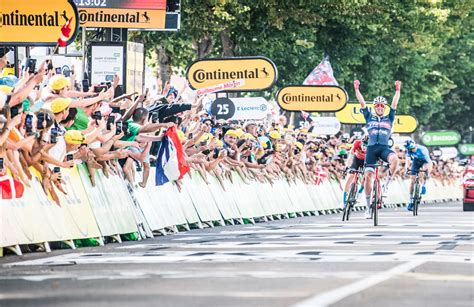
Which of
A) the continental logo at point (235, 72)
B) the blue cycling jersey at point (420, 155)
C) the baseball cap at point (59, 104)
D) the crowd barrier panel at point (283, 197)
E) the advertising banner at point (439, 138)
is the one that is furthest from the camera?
the advertising banner at point (439, 138)

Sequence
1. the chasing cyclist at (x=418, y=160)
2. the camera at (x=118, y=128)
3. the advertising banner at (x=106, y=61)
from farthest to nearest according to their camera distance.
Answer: the chasing cyclist at (x=418, y=160) < the advertising banner at (x=106, y=61) < the camera at (x=118, y=128)

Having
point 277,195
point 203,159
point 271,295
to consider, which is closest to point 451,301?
point 271,295

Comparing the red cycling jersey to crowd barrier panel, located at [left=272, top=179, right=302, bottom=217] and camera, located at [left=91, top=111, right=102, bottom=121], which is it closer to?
crowd barrier panel, located at [left=272, top=179, right=302, bottom=217]

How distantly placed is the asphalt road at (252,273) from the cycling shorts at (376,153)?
6042 millimetres

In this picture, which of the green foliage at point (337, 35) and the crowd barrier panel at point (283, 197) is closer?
the crowd barrier panel at point (283, 197)

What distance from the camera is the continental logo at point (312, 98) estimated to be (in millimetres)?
40938

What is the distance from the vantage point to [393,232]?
21.8 m

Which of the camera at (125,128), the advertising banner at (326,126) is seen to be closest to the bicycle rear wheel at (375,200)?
the camera at (125,128)

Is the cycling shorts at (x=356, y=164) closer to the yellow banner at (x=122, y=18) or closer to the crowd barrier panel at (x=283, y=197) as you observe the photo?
the crowd barrier panel at (x=283, y=197)

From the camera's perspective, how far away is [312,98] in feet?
135

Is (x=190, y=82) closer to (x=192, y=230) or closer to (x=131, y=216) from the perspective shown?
(x=192, y=230)

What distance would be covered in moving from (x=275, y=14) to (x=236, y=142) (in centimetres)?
1249

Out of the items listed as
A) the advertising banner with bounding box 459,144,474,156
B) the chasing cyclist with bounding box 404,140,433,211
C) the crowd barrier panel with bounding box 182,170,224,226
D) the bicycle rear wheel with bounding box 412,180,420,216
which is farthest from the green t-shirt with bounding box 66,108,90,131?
the advertising banner with bounding box 459,144,474,156

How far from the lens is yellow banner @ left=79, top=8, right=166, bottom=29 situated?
1015 inches
